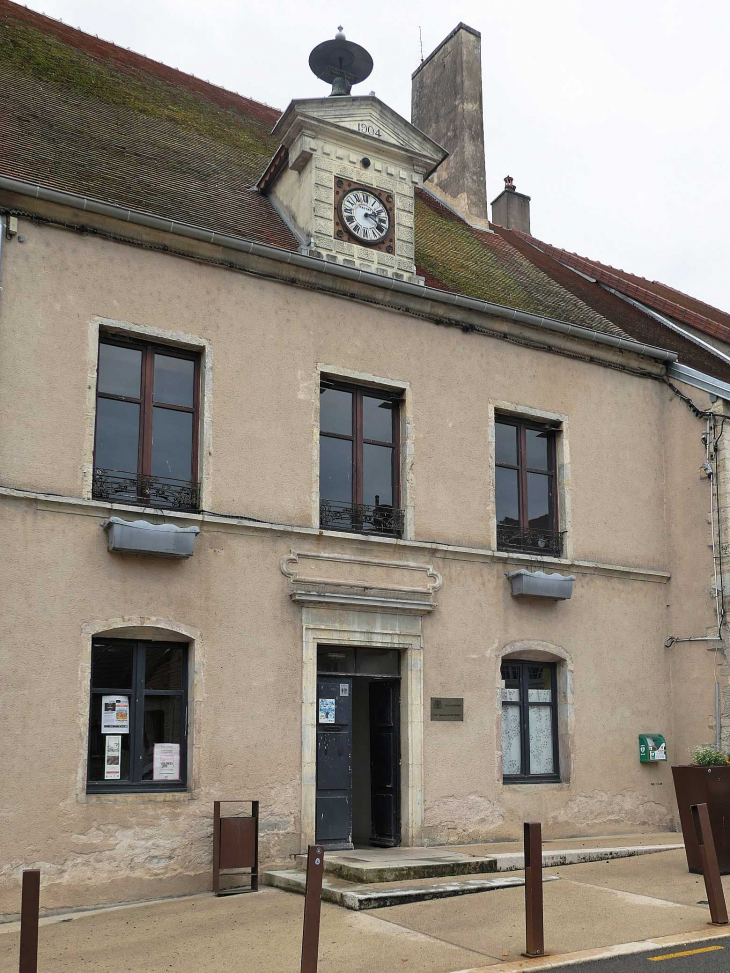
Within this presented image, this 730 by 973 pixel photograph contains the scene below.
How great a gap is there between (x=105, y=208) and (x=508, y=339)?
214 inches

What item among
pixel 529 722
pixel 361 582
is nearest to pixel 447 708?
pixel 529 722

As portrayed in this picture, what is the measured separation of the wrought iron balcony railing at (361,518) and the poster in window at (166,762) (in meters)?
2.96

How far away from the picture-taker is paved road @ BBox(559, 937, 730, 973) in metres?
6.89

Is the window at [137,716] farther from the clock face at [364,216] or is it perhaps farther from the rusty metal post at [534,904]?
the clock face at [364,216]

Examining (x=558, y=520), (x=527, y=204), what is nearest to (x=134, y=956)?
(x=558, y=520)

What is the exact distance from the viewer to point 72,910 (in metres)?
9.41

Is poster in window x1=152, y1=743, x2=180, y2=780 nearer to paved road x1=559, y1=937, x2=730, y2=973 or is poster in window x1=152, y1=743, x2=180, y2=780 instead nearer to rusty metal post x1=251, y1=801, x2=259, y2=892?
rusty metal post x1=251, y1=801, x2=259, y2=892

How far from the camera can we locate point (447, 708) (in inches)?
475

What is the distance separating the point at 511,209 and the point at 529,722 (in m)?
12.9

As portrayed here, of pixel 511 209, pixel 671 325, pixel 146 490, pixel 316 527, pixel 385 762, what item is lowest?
pixel 385 762

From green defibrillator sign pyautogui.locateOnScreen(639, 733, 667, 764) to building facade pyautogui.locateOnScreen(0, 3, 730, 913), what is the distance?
0.43ft

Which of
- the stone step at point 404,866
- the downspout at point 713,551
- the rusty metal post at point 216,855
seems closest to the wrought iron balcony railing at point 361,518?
the rusty metal post at point 216,855

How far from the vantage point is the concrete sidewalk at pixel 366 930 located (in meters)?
7.45

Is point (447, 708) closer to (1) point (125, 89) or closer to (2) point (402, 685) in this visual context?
(2) point (402, 685)
